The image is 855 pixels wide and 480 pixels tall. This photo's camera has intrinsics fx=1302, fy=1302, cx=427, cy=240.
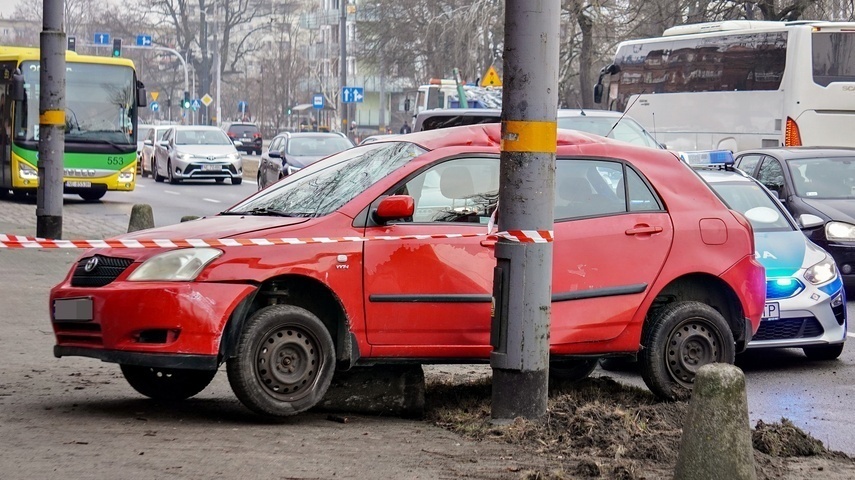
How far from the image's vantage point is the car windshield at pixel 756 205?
10.6 metres

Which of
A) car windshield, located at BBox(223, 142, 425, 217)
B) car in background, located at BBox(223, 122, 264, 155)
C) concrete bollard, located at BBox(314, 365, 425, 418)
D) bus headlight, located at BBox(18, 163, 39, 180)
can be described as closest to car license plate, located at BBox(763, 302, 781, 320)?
concrete bollard, located at BBox(314, 365, 425, 418)

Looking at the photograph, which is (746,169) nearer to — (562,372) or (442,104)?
(562,372)

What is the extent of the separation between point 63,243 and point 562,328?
291 cm

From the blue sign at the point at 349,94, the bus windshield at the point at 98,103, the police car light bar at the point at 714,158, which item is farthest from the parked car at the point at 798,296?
the blue sign at the point at 349,94

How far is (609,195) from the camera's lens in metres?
7.82

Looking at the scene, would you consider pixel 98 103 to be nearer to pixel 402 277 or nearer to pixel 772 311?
pixel 772 311

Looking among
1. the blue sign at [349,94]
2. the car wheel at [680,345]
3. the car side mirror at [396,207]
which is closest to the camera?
the car side mirror at [396,207]

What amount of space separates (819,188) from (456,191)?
8.45 m

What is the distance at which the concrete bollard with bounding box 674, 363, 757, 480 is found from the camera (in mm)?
5398

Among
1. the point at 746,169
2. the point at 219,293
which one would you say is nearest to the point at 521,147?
the point at 219,293

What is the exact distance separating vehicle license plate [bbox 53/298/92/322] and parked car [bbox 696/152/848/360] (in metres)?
5.00

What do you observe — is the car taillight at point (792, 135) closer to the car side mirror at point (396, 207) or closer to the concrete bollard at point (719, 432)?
the car side mirror at point (396, 207)

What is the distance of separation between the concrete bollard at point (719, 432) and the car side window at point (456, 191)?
2.30 meters

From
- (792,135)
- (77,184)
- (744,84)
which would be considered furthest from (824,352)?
(77,184)
